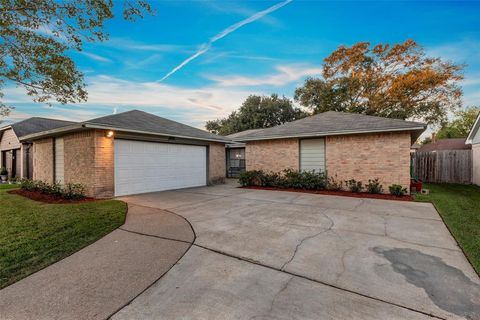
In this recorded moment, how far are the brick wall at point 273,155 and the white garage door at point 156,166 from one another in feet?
8.96

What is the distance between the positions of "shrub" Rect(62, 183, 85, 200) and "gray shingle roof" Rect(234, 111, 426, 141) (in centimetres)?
768

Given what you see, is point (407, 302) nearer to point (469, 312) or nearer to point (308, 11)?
point (469, 312)

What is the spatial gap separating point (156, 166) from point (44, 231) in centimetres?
559

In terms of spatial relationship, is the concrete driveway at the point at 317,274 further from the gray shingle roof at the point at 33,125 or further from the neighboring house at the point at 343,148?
the gray shingle roof at the point at 33,125

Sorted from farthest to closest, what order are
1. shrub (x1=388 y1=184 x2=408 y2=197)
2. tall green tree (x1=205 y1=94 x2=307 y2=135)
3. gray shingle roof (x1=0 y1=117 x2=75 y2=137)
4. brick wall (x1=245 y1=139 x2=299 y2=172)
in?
tall green tree (x1=205 y1=94 x2=307 y2=135) < gray shingle roof (x1=0 y1=117 x2=75 y2=137) < brick wall (x1=245 y1=139 x2=299 y2=172) < shrub (x1=388 y1=184 x2=408 y2=197)

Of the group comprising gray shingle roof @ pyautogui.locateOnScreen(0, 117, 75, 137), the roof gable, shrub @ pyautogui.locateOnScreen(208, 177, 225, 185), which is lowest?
shrub @ pyautogui.locateOnScreen(208, 177, 225, 185)

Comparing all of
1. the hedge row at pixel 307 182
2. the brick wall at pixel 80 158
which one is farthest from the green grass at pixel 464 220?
the brick wall at pixel 80 158

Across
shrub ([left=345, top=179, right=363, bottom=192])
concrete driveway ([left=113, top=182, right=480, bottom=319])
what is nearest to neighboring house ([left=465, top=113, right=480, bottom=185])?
shrub ([left=345, top=179, right=363, bottom=192])

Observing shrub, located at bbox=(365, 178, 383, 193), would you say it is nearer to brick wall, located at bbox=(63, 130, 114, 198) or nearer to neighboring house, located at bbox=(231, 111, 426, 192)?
neighboring house, located at bbox=(231, 111, 426, 192)

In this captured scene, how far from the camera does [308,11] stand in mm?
9680

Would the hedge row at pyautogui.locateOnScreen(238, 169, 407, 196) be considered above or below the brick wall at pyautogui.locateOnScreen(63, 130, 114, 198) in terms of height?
below

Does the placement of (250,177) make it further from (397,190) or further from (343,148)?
(397,190)

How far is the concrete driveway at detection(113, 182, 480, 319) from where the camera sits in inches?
81.1

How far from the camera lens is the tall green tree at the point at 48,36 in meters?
5.00
